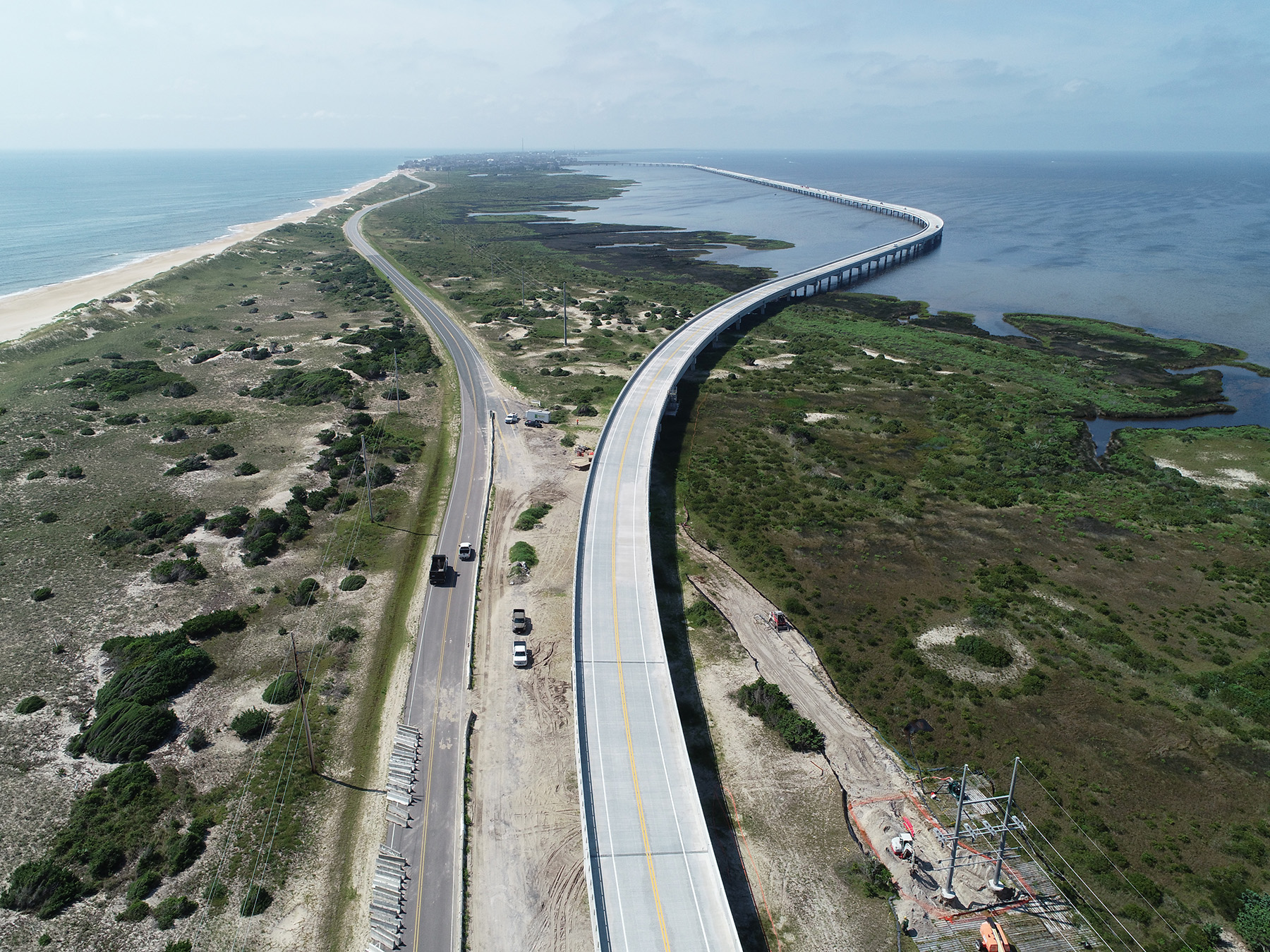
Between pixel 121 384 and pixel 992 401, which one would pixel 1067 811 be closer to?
pixel 992 401

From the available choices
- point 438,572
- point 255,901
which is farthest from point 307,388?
point 255,901

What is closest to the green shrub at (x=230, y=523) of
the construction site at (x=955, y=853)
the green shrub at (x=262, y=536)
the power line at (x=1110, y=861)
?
the green shrub at (x=262, y=536)

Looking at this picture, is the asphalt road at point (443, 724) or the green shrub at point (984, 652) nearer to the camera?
the asphalt road at point (443, 724)

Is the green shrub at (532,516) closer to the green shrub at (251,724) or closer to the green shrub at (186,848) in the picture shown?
the green shrub at (251,724)

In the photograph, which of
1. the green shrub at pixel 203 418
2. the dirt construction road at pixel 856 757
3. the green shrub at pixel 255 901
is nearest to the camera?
the green shrub at pixel 255 901

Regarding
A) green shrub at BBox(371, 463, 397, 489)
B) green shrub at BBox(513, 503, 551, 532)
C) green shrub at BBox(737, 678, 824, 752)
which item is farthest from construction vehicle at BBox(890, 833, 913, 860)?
green shrub at BBox(371, 463, 397, 489)

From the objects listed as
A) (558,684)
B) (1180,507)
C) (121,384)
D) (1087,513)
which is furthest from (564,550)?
(121,384)
